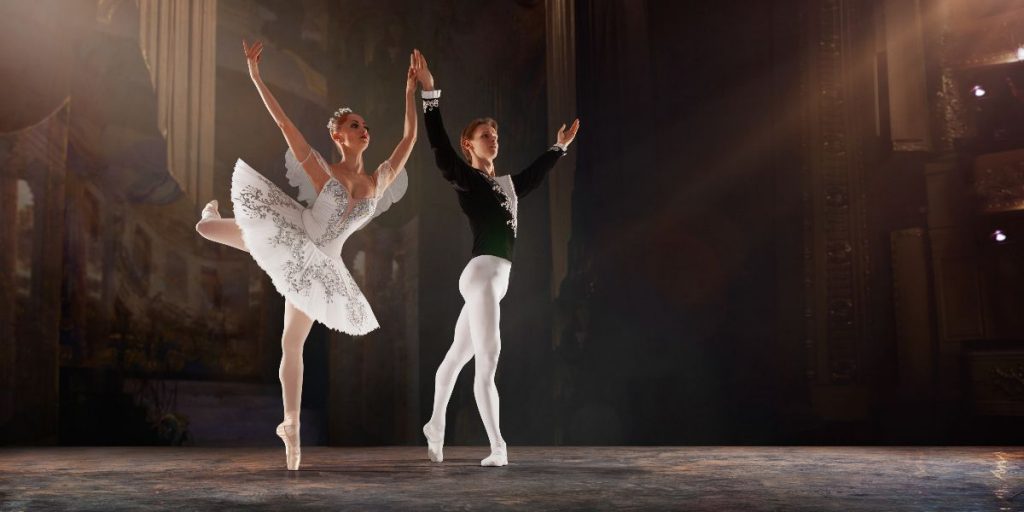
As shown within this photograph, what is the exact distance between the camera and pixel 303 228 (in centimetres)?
360

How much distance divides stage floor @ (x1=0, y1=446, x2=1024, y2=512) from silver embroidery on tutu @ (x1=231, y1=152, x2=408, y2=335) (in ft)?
1.96

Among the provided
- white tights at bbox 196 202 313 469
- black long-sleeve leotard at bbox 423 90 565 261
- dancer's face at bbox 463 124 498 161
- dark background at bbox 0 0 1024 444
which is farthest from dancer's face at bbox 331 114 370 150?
dark background at bbox 0 0 1024 444

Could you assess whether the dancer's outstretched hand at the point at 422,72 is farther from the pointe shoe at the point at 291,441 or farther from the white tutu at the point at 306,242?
the pointe shoe at the point at 291,441

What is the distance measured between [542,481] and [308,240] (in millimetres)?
1294

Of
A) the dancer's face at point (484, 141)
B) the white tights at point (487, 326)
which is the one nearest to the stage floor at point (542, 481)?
the white tights at point (487, 326)

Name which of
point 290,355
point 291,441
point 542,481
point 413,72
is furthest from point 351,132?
point 542,481

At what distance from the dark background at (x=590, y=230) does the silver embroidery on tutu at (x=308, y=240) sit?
2.61 m

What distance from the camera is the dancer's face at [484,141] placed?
3.82 metres

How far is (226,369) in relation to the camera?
19.8 ft

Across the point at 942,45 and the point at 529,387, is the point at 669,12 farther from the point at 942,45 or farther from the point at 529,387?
the point at 529,387

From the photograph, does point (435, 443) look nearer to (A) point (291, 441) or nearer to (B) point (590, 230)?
(A) point (291, 441)

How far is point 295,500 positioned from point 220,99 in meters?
4.21

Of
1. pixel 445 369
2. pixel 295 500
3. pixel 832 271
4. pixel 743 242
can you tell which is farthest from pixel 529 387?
pixel 295 500

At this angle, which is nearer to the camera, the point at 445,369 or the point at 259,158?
the point at 445,369
